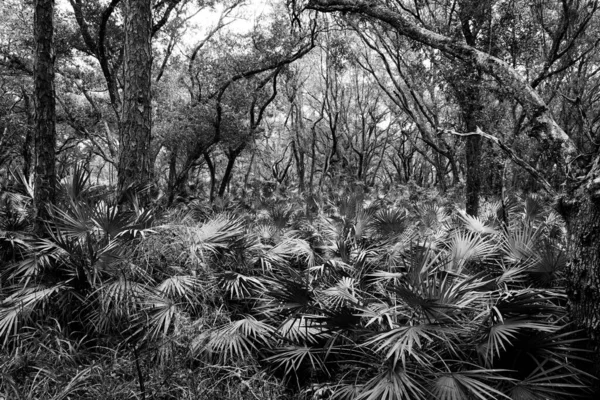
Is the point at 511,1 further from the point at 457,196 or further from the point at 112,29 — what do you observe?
the point at 112,29

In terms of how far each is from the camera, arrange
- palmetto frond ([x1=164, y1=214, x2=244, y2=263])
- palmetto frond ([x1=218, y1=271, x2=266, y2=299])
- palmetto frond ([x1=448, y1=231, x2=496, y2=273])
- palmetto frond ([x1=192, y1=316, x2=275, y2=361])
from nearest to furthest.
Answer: palmetto frond ([x1=192, y1=316, x2=275, y2=361]) → palmetto frond ([x1=448, y1=231, x2=496, y2=273]) → palmetto frond ([x1=218, y1=271, x2=266, y2=299]) → palmetto frond ([x1=164, y1=214, x2=244, y2=263])

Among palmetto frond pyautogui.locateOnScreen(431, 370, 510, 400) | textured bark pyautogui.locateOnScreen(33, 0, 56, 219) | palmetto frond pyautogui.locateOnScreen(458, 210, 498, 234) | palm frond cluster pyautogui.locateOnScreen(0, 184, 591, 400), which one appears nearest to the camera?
palmetto frond pyautogui.locateOnScreen(431, 370, 510, 400)

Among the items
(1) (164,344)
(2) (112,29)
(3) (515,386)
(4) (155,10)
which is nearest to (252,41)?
(4) (155,10)

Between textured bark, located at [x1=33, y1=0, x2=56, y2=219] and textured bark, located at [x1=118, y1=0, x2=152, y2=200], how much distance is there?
116 cm

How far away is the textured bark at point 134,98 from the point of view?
246 inches

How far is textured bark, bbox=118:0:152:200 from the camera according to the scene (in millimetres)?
6258

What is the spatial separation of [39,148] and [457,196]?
12.0 metres

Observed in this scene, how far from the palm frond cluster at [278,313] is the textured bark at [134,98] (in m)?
1.13

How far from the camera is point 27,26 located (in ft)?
41.1

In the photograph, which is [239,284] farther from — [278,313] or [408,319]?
[408,319]

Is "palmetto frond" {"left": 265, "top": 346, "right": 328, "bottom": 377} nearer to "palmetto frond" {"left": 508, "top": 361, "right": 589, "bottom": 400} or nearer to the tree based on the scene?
"palmetto frond" {"left": 508, "top": 361, "right": 589, "bottom": 400}

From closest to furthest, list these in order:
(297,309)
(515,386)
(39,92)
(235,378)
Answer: (515,386)
(297,309)
(235,378)
(39,92)

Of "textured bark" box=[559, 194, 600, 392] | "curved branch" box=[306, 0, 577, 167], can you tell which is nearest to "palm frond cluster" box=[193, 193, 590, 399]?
"textured bark" box=[559, 194, 600, 392]

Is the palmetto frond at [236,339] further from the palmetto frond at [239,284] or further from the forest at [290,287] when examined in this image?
the palmetto frond at [239,284]
